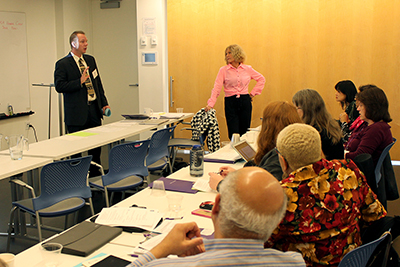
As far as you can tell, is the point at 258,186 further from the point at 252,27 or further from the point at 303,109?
the point at 252,27

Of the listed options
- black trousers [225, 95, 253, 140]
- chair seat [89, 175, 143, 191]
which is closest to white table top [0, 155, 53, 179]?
chair seat [89, 175, 143, 191]

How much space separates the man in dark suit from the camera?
4.98 m

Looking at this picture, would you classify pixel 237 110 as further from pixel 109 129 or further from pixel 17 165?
pixel 17 165

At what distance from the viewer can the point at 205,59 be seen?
284 inches

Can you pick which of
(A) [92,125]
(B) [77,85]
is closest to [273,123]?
(B) [77,85]

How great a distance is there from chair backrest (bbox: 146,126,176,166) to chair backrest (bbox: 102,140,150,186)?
400 millimetres

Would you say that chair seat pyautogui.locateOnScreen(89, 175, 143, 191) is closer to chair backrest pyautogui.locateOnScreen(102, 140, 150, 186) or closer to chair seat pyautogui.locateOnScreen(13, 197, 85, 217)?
chair backrest pyautogui.locateOnScreen(102, 140, 150, 186)

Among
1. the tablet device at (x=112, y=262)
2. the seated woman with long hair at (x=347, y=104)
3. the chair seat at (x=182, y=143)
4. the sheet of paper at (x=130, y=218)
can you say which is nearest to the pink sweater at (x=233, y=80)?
the chair seat at (x=182, y=143)

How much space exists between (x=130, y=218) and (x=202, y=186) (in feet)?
2.32

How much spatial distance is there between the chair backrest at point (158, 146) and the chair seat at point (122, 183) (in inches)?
21.1

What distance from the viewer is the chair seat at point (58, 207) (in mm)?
2939

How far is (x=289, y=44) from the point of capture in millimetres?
6785

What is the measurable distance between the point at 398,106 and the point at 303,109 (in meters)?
3.83

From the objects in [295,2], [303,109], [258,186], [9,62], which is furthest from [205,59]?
[258,186]
